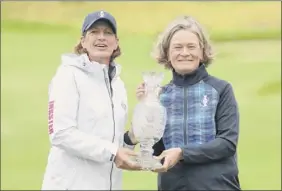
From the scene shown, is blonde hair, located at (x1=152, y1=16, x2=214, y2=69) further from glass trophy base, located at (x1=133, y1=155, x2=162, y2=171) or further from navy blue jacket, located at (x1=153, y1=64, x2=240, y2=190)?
glass trophy base, located at (x1=133, y1=155, x2=162, y2=171)

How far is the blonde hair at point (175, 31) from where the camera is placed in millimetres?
2277

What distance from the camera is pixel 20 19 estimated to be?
8.30 meters

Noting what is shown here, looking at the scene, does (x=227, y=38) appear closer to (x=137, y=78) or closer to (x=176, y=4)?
(x=176, y=4)

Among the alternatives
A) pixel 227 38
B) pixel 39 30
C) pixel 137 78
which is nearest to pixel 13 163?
pixel 137 78

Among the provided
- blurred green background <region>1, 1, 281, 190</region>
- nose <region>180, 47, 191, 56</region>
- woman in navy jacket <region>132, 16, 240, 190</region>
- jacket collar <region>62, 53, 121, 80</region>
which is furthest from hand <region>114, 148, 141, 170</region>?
blurred green background <region>1, 1, 281, 190</region>

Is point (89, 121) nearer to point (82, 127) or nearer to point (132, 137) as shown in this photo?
point (82, 127)

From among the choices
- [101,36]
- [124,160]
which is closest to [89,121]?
[124,160]

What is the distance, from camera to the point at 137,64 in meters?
7.52

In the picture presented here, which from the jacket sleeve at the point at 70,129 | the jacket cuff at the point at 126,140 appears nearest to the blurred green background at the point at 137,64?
the jacket cuff at the point at 126,140

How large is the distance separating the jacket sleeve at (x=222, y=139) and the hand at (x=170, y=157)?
0.8 inches

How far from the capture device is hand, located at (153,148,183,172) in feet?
7.11

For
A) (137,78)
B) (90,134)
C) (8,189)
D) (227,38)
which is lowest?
(8,189)

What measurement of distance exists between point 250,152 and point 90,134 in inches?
159

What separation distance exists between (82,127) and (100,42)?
0.83ft
